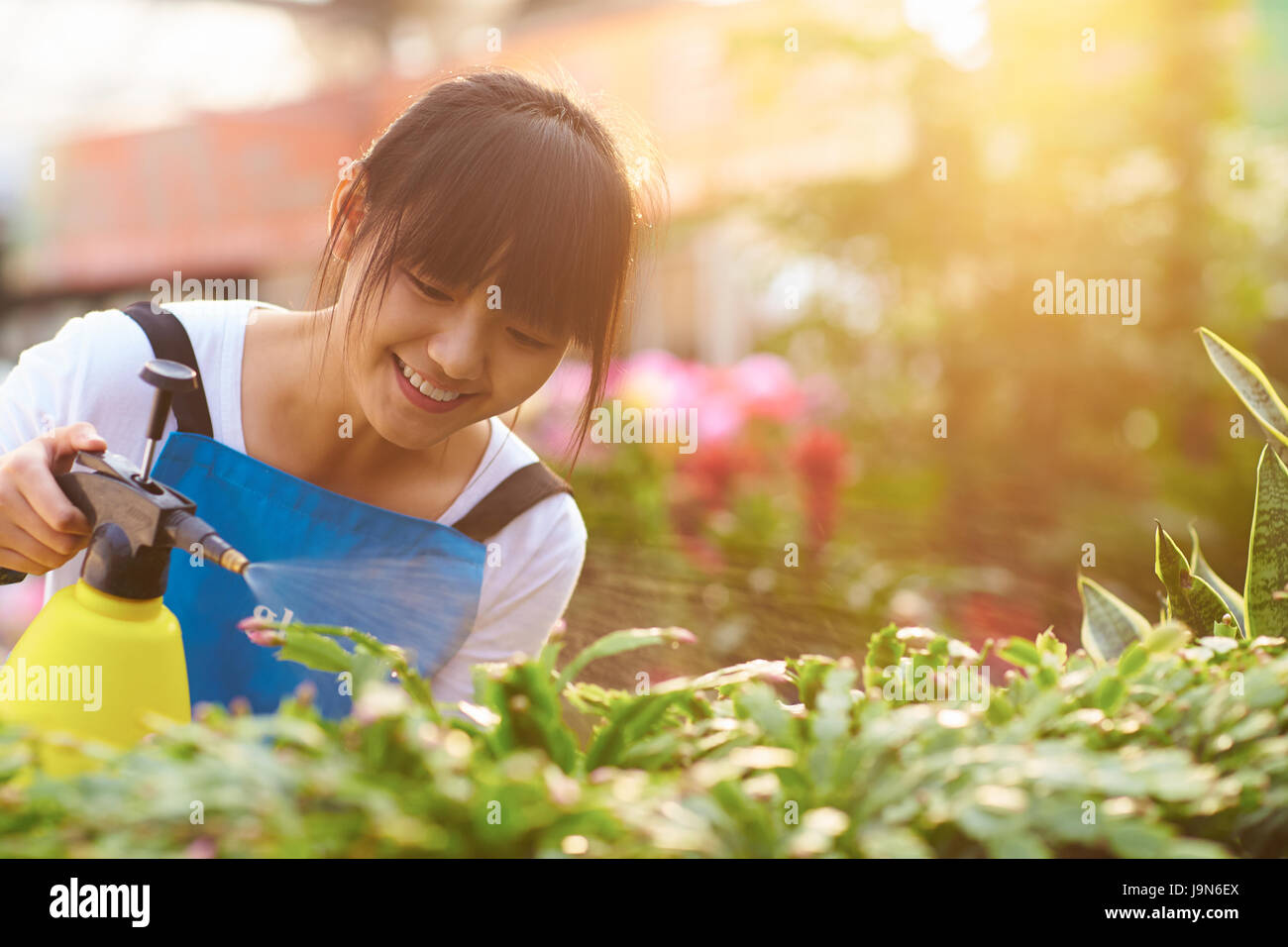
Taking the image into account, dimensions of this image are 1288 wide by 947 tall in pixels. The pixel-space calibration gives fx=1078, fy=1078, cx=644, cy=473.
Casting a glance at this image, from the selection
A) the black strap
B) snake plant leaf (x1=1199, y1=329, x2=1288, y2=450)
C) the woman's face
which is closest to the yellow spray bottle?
the woman's face

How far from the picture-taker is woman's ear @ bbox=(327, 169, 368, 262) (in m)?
1.36

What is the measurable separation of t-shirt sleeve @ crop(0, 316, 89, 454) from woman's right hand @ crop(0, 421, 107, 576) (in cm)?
37

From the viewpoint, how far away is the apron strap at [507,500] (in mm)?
1514

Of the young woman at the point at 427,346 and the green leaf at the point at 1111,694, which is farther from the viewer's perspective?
the young woman at the point at 427,346

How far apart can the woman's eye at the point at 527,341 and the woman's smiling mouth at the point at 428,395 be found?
82 mm

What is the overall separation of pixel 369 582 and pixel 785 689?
0.61 m

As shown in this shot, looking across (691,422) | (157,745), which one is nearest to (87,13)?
(691,422)

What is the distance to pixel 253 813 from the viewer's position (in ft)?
1.95

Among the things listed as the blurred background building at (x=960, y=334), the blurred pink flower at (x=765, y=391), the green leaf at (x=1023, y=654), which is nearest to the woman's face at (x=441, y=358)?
the green leaf at (x=1023, y=654)

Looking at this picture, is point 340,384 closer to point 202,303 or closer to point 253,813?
point 202,303

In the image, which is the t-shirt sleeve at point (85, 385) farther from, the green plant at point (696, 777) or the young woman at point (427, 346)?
the green plant at point (696, 777)

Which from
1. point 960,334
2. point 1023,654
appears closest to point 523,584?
point 1023,654

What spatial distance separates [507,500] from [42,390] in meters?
0.61

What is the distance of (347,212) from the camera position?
1.38 meters
